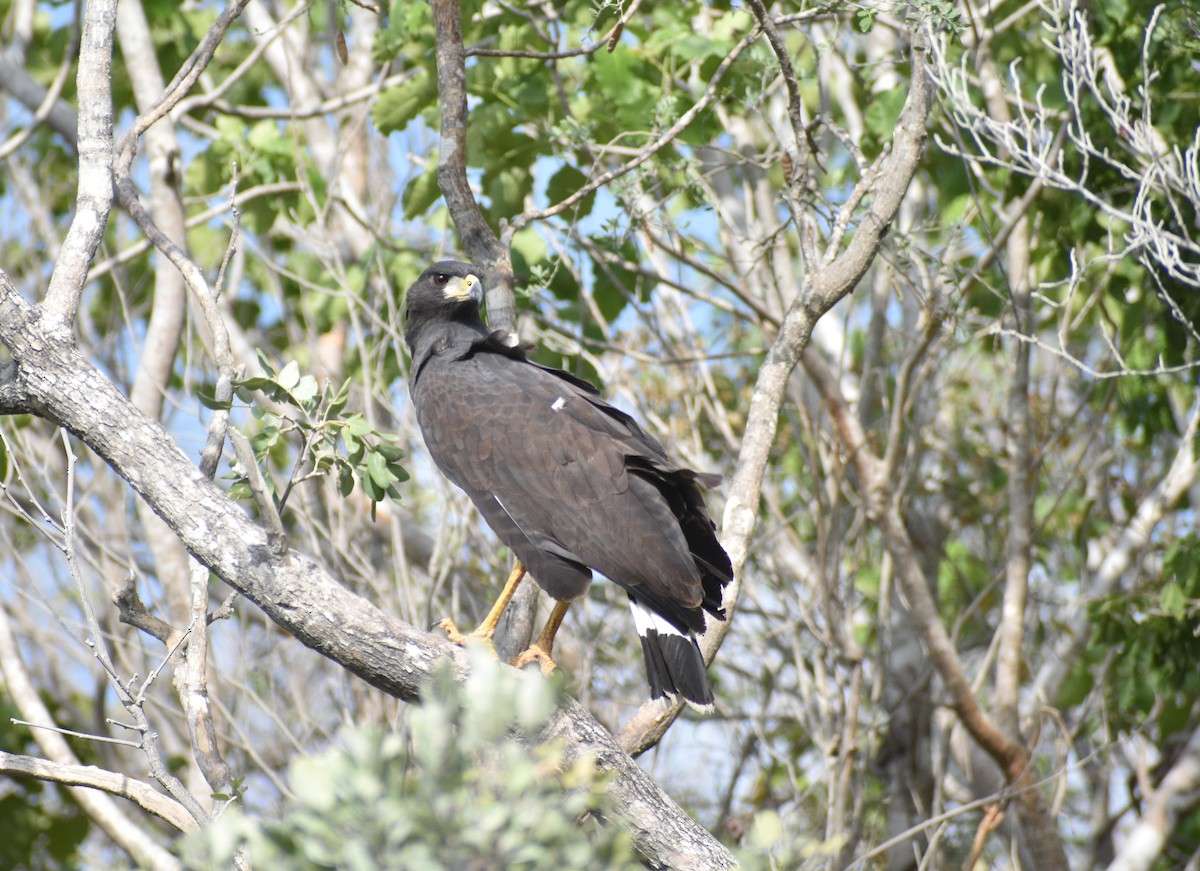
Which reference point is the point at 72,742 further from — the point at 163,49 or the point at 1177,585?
the point at 1177,585

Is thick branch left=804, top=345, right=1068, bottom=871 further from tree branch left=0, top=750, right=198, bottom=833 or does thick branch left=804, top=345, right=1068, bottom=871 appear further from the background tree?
tree branch left=0, top=750, right=198, bottom=833

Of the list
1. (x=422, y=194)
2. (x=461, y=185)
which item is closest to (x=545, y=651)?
(x=461, y=185)

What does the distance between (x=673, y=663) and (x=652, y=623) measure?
154 mm

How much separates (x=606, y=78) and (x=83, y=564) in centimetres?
375

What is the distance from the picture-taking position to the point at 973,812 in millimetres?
6785

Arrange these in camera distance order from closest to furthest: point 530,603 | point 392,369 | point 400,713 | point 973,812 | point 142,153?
point 530,603
point 400,713
point 392,369
point 973,812
point 142,153

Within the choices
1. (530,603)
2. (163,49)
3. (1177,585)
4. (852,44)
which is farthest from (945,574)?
(163,49)

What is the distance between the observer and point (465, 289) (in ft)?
14.0

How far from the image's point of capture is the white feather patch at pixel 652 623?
125 inches

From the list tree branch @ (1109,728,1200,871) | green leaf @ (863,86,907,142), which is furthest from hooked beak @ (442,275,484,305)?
tree branch @ (1109,728,1200,871)

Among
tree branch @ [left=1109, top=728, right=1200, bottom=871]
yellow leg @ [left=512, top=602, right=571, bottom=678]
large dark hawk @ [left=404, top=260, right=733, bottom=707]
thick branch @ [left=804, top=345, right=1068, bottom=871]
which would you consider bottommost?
tree branch @ [left=1109, top=728, right=1200, bottom=871]

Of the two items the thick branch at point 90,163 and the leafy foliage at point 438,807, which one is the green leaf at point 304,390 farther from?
the leafy foliage at point 438,807

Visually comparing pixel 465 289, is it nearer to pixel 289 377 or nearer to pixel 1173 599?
pixel 289 377

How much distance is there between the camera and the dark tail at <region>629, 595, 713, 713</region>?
119 inches
